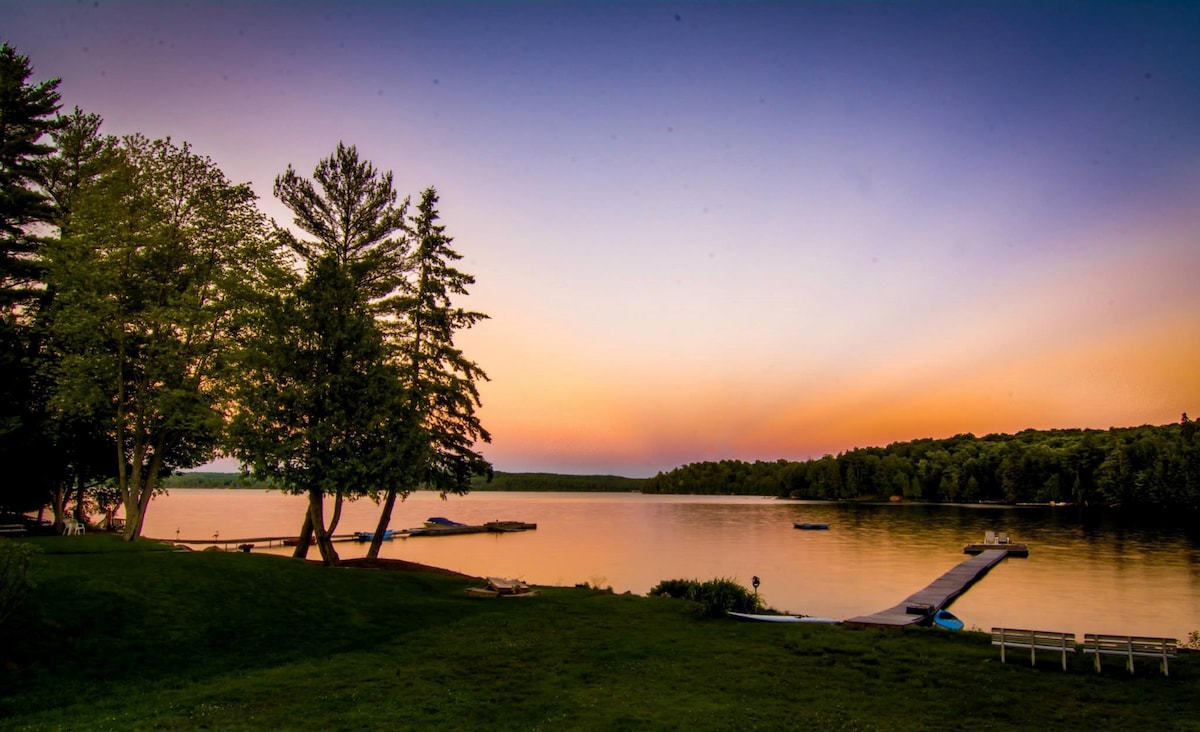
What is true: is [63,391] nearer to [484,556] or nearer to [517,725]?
[517,725]

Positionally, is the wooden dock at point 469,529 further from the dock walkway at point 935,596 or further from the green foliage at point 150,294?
the dock walkway at point 935,596

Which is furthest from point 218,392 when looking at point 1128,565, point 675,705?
point 1128,565

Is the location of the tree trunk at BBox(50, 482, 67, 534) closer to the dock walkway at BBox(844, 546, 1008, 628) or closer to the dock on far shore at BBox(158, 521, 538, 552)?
the dock on far shore at BBox(158, 521, 538, 552)

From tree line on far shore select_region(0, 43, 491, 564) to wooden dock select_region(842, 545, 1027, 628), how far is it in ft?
64.7

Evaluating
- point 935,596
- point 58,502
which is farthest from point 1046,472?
point 58,502

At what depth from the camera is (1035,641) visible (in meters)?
16.1

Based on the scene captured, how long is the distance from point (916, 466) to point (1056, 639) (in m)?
181

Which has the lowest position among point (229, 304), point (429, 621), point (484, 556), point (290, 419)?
point (484, 556)

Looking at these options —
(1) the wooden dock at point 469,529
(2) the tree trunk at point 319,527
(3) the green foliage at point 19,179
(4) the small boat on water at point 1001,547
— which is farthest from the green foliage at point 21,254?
(4) the small boat on water at point 1001,547

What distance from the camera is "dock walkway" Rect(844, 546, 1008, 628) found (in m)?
23.5

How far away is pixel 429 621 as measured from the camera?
20.6m

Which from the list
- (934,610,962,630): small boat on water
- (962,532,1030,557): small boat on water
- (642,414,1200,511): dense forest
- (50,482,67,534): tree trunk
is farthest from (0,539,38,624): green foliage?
(642,414,1200,511): dense forest

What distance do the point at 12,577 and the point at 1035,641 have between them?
23.2m

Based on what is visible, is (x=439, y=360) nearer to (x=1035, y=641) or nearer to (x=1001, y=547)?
(x=1035, y=641)
